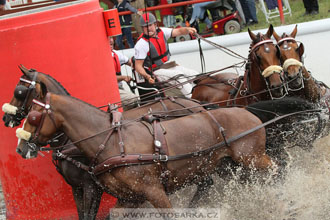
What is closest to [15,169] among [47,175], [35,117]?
[47,175]

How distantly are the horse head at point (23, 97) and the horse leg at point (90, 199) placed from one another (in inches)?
40.7

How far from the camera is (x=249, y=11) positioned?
12711 millimetres

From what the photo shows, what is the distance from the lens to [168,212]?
5598 mm

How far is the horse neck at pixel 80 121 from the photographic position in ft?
17.9

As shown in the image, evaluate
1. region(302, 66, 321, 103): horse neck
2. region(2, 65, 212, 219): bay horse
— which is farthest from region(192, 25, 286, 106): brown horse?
region(2, 65, 212, 219): bay horse

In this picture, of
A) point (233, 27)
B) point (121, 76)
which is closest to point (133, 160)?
point (121, 76)

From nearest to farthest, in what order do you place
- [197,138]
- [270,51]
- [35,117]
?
[35,117], [197,138], [270,51]

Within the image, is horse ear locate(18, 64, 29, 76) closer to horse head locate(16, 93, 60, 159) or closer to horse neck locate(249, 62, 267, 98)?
horse head locate(16, 93, 60, 159)

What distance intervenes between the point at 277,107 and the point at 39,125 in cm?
275

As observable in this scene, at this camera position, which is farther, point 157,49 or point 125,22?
point 125,22

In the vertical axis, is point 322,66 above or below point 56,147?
below

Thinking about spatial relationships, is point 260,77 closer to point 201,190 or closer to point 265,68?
point 265,68

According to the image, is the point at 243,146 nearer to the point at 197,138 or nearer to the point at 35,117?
the point at 197,138

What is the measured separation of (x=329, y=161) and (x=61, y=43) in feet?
11.9
